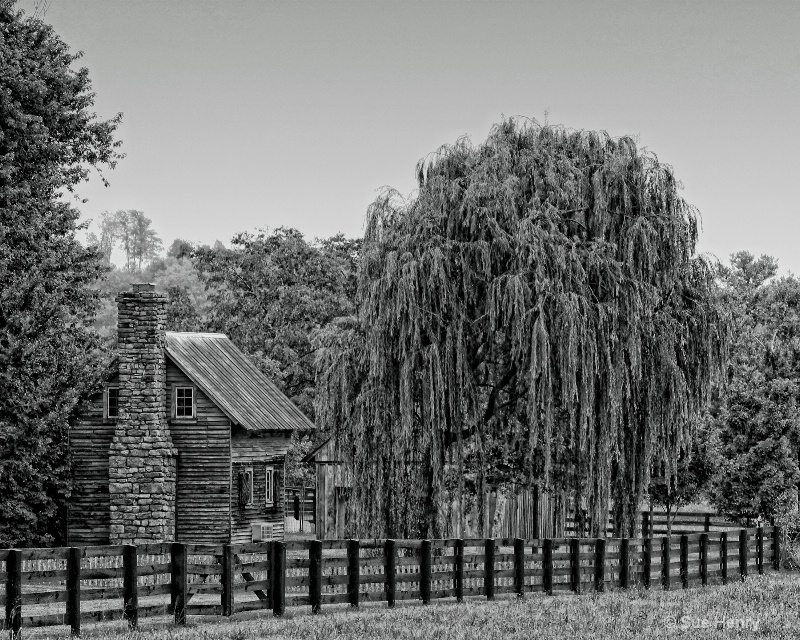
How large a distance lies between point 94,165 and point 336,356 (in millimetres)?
18525

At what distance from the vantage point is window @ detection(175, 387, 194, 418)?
131 feet

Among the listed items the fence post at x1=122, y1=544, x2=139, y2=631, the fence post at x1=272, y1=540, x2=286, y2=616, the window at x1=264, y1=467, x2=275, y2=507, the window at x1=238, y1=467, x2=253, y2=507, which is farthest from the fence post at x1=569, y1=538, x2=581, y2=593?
the window at x1=264, y1=467, x2=275, y2=507

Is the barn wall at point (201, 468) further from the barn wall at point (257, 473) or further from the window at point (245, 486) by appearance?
the window at point (245, 486)

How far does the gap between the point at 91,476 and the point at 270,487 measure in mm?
6212

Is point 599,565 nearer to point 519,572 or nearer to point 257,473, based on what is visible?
point 519,572

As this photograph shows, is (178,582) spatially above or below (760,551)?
above

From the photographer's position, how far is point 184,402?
1578 inches

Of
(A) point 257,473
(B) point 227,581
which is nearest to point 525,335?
(B) point 227,581

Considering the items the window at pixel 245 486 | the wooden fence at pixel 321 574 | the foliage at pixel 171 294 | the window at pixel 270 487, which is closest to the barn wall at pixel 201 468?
the window at pixel 245 486

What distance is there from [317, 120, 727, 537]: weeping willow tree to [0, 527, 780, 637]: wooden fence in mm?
2306

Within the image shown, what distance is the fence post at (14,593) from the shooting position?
15.3 metres

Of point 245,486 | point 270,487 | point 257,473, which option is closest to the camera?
point 245,486

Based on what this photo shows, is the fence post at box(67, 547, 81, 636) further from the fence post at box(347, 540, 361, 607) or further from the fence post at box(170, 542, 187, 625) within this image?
the fence post at box(347, 540, 361, 607)

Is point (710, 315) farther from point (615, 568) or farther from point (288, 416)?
point (288, 416)
